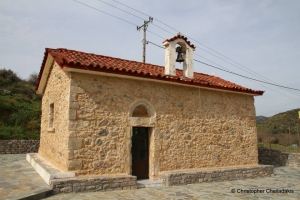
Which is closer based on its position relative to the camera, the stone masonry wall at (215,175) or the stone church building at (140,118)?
the stone church building at (140,118)

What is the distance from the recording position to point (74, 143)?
19.9 feet

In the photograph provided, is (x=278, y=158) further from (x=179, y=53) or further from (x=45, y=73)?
(x=45, y=73)

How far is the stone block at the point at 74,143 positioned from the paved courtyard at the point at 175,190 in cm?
104

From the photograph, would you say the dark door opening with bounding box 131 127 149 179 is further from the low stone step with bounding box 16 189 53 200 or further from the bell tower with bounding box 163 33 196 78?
the low stone step with bounding box 16 189 53 200

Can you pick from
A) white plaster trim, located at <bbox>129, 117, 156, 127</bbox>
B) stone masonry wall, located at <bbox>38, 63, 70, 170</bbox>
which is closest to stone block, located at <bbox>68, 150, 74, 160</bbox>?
stone masonry wall, located at <bbox>38, 63, 70, 170</bbox>

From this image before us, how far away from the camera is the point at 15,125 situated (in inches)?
626

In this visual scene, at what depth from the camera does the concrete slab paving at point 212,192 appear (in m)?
5.66

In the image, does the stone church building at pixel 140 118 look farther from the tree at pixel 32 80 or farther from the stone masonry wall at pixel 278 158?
the tree at pixel 32 80

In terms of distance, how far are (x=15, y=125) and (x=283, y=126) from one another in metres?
31.3

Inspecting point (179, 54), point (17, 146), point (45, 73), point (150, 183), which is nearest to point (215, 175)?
point (150, 183)

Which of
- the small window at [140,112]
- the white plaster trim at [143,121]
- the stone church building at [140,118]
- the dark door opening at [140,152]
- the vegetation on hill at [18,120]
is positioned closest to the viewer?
the stone church building at [140,118]

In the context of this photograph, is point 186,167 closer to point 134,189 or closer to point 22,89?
point 134,189

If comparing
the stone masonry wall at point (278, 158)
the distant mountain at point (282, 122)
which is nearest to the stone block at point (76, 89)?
the stone masonry wall at point (278, 158)

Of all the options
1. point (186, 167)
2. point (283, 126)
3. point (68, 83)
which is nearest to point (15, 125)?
point (68, 83)
